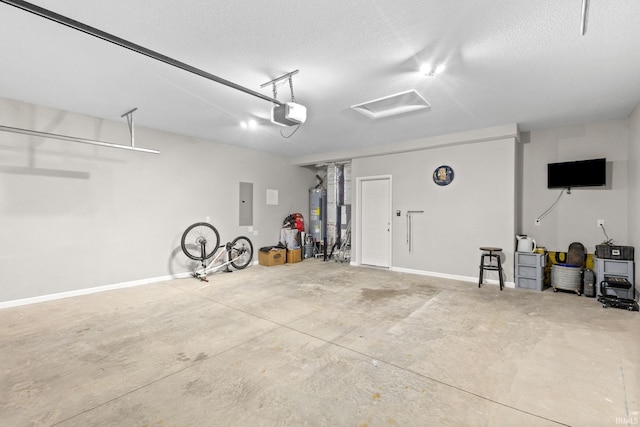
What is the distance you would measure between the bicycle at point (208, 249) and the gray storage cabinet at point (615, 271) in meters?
6.06

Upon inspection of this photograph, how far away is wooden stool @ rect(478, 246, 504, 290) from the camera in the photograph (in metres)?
4.77

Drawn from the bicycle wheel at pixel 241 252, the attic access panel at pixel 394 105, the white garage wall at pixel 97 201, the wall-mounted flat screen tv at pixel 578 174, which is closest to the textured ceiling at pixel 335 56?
the attic access panel at pixel 394 105

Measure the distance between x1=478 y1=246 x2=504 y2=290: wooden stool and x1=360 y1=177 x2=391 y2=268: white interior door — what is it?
73.2 inches

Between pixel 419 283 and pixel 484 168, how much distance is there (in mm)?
2386

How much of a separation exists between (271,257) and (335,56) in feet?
16.1

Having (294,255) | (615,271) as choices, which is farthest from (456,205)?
(294,255)

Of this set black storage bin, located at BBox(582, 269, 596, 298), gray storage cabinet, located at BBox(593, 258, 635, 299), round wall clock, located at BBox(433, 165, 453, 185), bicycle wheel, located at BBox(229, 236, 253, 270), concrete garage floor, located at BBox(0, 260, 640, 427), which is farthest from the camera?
bicycle wheel, located at BBox(229, 236, 253, 270)

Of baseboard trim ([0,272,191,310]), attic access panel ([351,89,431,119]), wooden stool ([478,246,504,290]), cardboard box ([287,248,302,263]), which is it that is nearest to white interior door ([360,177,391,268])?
cardboard box ([287,248,302,263])

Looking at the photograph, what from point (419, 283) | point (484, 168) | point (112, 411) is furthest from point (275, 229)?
point (112, 411)

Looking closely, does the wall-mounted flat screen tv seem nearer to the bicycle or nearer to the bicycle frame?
the bicycle

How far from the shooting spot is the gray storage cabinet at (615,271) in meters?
3.97

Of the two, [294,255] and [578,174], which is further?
[294,255]

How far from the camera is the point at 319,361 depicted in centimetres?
248

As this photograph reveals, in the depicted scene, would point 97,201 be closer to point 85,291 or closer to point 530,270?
point 85,291
